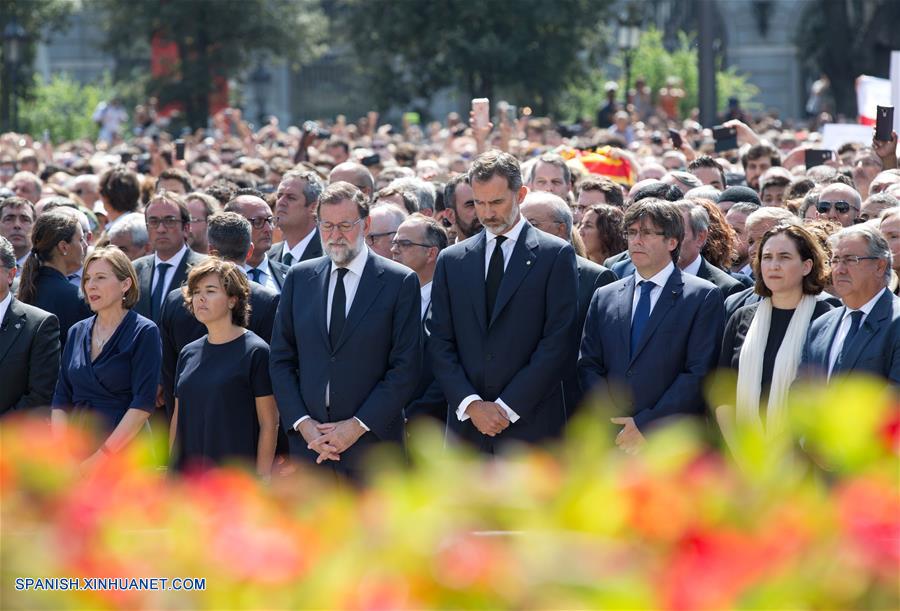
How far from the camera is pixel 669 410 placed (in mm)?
6480

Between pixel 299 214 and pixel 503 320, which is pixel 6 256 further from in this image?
pixel 503 320

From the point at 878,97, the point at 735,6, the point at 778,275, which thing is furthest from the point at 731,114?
the point at 735,6

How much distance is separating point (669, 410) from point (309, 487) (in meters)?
4.54

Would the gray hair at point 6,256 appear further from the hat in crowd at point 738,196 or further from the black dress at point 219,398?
the hat in crowd at point 738,196

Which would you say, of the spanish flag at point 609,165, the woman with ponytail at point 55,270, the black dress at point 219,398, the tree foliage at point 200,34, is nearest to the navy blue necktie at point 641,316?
the black dress at point 219,398

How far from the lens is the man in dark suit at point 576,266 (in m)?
6.91

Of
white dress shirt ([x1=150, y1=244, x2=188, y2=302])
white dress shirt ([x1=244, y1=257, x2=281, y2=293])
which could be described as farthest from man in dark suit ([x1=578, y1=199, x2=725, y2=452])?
white dress shirt ([x1=150, y1=244, x2=188, y2=302])

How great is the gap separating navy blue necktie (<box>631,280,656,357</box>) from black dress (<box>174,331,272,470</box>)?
1675 millimetres

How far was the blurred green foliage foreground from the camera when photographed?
1.73 m

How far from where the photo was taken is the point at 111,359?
23.3ft

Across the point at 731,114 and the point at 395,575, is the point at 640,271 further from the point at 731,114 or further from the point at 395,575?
the point at 731,114

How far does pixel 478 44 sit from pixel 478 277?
25782 millimetres

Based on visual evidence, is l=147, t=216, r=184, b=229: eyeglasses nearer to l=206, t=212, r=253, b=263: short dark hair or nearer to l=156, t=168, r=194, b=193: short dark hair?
l=206, t=212, r=253, b=263: short dark hair

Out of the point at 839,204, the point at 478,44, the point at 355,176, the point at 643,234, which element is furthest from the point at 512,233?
the point at 478,44
